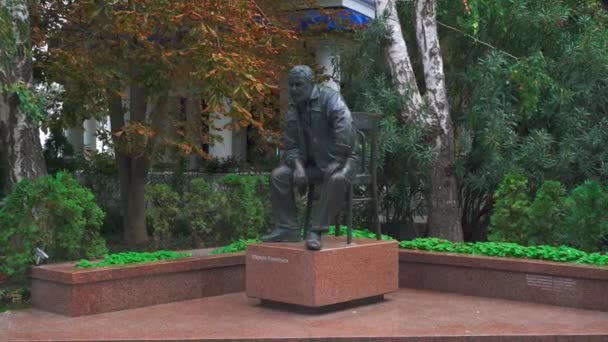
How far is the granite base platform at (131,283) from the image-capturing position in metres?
8.30

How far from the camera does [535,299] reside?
8961mm

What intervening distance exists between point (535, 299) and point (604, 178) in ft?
12.6

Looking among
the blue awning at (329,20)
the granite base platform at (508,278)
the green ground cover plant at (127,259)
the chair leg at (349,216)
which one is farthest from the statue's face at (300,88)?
the blue awning at (329,20)

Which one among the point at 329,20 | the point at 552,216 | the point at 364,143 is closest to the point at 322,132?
the point at 364,143

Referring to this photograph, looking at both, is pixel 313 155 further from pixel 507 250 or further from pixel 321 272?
pixel 507 250

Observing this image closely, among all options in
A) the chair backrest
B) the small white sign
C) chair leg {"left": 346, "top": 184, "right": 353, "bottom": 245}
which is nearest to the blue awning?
the chair backrest

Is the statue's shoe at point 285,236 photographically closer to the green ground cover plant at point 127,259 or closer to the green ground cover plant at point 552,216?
the green ground cover plant at point 127,259

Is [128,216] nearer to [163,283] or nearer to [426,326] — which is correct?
[163,283]

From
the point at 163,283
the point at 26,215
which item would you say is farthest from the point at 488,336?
the point at 26,215

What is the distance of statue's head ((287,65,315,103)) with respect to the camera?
28.0 feet

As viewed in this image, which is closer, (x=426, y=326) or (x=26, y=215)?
(x=426, y=326)

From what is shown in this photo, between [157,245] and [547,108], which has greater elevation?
[547,108]

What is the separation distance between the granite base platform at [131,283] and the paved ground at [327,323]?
13 centimetres

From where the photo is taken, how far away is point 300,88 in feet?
28.0
